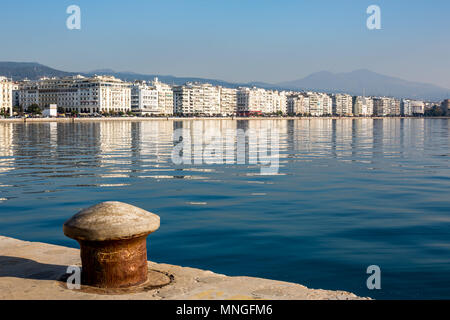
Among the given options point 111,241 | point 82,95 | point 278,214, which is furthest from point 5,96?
point 111,241

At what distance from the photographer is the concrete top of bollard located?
5797 millimetres

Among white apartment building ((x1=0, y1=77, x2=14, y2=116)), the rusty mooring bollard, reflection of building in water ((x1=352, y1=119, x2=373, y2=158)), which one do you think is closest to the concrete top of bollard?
the rusty mooring bollard

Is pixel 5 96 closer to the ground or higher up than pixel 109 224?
higher up

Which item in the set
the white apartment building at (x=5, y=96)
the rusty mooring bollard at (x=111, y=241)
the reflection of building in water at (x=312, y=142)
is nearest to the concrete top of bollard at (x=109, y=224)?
the rusty mooring bollard at (x=111, y=241)

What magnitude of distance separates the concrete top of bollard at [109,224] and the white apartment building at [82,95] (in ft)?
569

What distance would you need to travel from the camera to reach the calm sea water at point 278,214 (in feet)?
26.9

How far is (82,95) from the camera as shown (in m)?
183

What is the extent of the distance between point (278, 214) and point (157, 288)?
678 centimetres

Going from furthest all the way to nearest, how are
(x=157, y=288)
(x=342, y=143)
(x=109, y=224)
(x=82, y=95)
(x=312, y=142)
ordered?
(x=82, y=95) → (x=312, y=142) → (x=342, y=143) → (x=157, y=288) → (x=109, y=224)

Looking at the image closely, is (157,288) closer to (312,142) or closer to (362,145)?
(362,145)

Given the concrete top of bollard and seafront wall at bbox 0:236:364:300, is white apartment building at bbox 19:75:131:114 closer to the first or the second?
seafront wall at bbox 0:236:364:300

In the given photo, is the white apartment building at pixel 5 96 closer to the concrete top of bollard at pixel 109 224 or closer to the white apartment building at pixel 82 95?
the white apartment building at pixel 82 95
